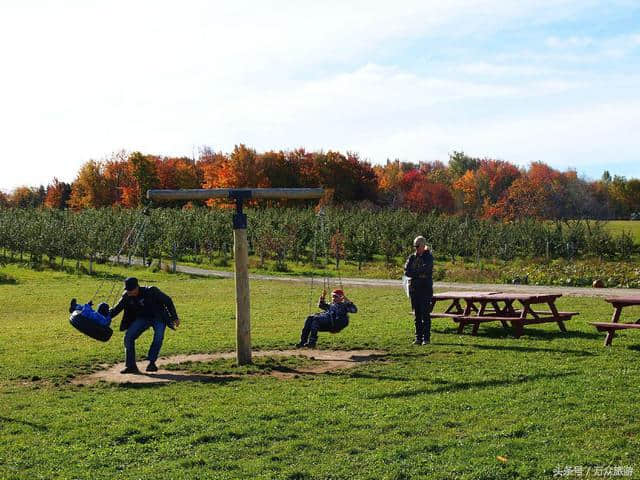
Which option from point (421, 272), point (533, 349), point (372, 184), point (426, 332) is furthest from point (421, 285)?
point (372, 184)

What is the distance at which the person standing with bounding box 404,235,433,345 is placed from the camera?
14922 mm

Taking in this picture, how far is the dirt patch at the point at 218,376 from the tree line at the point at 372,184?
180 ft

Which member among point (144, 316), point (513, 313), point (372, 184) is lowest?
point (513, 313)

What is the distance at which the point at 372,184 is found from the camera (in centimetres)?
8356

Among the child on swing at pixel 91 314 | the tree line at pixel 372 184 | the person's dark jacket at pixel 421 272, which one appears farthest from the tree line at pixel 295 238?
the child on swing at pixel 91 314

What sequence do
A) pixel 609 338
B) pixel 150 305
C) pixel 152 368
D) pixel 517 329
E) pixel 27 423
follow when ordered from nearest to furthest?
pixel 27 423, pixel 152 368, pixel 150 305, pixel 609 338, pixel 517 329

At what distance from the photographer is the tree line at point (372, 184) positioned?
7769cm

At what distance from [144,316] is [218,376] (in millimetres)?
1711

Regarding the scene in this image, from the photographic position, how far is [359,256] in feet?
150

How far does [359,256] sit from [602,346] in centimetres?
3236

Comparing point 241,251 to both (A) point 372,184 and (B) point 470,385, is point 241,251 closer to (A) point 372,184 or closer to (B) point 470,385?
(B) point 470,385

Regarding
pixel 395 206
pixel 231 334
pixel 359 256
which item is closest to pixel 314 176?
pixel 395 206

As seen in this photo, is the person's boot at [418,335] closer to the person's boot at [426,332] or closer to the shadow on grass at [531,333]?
the person's boot at [426,332]

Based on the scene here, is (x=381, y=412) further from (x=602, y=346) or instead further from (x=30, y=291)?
(x=30, y=291)
